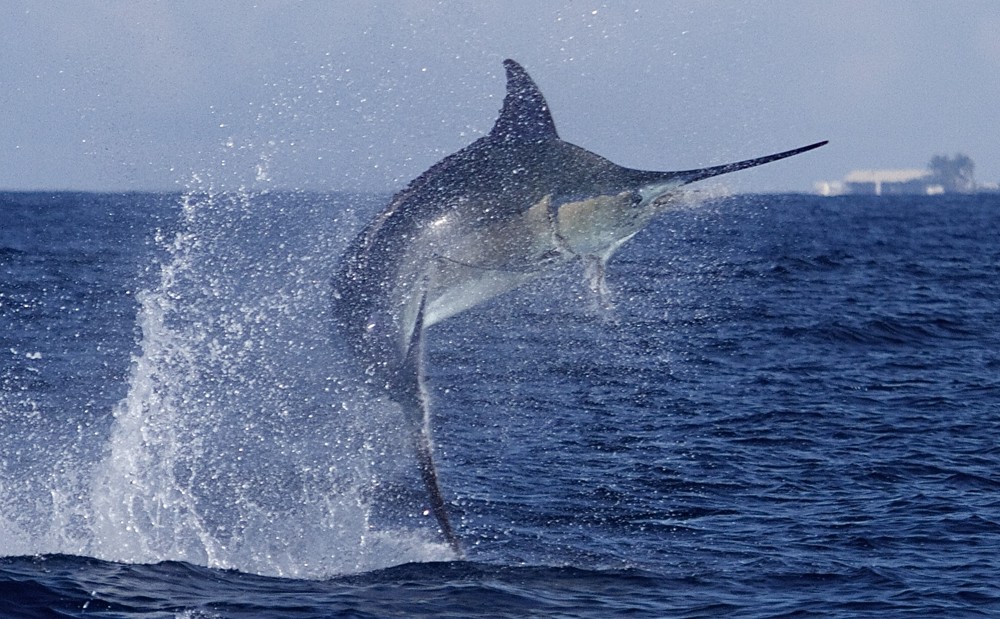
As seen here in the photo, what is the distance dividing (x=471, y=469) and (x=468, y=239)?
5859 millimetres

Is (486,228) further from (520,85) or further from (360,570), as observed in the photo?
(360,570)

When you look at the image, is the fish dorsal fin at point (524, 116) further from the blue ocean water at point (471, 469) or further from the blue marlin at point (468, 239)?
the blue ocean water at point (471, 469)

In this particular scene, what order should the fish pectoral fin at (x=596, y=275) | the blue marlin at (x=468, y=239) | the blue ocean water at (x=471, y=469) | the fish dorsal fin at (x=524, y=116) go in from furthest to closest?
1. the blue ocean water at (x=471, y=469)
2. the fish dorsal fin at (x=524, y=116)
3. the fish pectoral fin at (x=596, y=275)
4. the blue marlin at (x=468, y=239)

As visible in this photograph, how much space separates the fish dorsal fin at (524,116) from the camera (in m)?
10.9

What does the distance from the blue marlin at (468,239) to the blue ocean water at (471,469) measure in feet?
2.31

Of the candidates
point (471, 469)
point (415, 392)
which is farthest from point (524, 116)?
point (471, 469)

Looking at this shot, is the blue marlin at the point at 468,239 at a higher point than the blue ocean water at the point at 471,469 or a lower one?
higher

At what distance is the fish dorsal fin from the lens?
10891 millimetres

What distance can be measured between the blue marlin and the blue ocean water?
70 centimetres

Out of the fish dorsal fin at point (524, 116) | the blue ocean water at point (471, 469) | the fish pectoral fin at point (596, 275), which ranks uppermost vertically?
the fish dorsal fin at point (524, 116)

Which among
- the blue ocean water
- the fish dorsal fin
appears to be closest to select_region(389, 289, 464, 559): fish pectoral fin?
the blue ocean water

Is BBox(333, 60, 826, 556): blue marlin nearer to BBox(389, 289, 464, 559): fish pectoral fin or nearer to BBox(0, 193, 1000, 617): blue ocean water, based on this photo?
BBox(389, 289, 464, 559): fish pectoral fin

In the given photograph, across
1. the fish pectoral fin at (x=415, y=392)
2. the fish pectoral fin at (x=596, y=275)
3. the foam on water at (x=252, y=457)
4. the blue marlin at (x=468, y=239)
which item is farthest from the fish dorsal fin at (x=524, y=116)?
the foam on water at (x=252, y=457)

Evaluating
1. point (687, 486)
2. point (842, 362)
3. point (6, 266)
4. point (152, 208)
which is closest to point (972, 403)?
point (842, 362)
